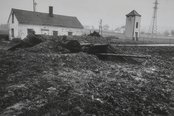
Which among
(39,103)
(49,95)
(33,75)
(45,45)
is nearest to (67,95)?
(49,95)

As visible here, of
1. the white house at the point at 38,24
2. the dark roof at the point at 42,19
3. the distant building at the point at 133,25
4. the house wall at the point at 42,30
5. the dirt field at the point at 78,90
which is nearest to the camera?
the dirt field at the point at 78,90

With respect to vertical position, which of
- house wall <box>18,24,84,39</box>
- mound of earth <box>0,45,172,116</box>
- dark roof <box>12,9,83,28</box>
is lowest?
mound of earth <box>0,45,172,116</box>

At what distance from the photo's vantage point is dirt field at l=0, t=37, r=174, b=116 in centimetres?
546

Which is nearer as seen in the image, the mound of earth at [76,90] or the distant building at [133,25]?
the mound of earth at [76,90]

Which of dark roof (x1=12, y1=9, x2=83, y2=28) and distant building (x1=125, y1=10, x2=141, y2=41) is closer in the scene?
dark roof (x1=12, y1=9, x2=83, y2=28)

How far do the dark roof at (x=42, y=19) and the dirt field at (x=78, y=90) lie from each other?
19.0 m

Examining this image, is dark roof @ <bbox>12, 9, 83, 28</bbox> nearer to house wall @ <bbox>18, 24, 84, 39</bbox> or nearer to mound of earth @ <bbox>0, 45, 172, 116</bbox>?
house wall @ <bbox>18, 24, 84, 39</bbox>

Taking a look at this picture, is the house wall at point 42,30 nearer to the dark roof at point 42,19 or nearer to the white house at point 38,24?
the white house at point 38,24

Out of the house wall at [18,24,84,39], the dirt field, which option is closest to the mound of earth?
the dirt field

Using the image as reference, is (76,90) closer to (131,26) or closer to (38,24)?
(38,24)

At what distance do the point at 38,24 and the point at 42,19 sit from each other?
1963 mm

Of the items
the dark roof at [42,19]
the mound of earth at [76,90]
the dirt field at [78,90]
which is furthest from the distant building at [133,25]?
the mound of earth at [76,90]

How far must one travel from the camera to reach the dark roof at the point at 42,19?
28.8m

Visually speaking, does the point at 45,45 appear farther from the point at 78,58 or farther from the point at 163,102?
the point at 163,102
